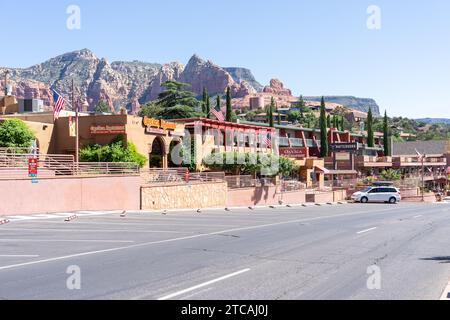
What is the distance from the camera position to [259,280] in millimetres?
11102

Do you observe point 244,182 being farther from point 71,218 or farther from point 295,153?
point 71,218

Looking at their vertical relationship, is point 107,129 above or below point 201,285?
above

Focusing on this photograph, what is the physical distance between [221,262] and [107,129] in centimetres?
3147

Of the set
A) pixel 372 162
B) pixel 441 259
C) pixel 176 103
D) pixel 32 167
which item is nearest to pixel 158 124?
pixel 32 167

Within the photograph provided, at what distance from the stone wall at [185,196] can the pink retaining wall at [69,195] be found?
51.6 inches

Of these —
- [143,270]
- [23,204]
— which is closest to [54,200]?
[23,204]

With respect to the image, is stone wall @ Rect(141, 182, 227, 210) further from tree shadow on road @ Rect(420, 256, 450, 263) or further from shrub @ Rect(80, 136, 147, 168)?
tree shadow on road @ Rect(420, 256, 450, 263)

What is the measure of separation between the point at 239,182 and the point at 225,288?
37.8m

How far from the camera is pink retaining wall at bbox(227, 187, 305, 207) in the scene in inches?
1856

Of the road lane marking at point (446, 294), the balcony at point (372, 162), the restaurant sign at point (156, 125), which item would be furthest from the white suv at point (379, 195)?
the road lane marking at point (446, 294)

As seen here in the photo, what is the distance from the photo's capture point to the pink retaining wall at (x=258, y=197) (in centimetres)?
4715

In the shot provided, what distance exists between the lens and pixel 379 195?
184 ft

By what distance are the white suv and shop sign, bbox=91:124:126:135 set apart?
86.8ft
